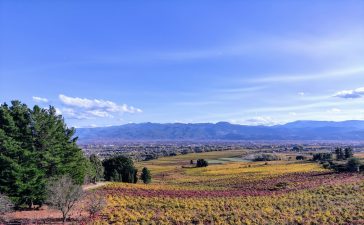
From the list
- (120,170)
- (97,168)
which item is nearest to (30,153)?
(97,168)

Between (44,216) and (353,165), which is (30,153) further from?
(353,165)

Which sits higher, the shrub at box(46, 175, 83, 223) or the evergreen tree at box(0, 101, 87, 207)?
the evergreen tree at box(0, 101, 87, 207)

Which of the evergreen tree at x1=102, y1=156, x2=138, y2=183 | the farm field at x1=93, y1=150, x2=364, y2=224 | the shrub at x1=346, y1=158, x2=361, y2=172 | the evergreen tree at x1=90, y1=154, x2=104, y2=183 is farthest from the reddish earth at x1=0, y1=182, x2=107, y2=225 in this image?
the shrub at x1=346, y1=158, x2=361, y2=172

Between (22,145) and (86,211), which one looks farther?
(22,145)

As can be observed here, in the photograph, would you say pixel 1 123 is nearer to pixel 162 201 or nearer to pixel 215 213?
pixel 162 201

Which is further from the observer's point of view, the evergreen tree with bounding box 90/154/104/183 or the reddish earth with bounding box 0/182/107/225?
the evergreen tree with bounding box 90/154/104/183

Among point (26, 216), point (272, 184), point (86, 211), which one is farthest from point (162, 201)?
point (272, 184)

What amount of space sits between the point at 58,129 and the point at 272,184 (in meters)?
33.3

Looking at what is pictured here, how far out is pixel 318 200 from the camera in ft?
131

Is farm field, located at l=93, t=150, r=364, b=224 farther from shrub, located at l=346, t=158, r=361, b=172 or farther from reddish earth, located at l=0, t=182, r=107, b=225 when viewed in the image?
shrub, located at l=346, t=158, r=361, b=172

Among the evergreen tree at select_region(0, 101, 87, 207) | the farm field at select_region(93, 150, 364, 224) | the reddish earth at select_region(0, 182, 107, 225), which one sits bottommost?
the reddish earth at select_region(0, 182, 107, 225)

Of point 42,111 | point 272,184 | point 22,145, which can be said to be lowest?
point 272,184

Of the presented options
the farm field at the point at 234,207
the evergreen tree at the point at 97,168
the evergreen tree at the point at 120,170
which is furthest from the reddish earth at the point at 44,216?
the evergreen tree at the point at 120,170

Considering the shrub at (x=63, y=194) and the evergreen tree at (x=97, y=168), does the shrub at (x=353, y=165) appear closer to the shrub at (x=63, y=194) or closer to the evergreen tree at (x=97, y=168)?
Result: the evergreen tree at (x=97, y=168)
